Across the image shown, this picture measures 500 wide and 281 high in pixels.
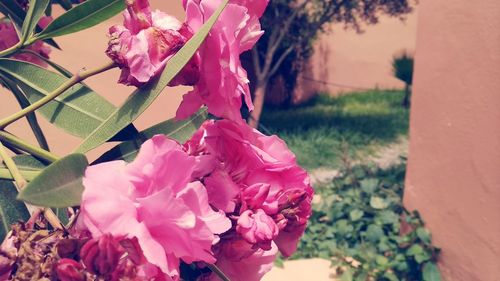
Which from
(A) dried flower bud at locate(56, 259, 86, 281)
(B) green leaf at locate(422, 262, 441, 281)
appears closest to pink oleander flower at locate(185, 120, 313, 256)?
(A) dried flower bud at locate(56, 259, 86, 281)

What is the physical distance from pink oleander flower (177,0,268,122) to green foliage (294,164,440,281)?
1965mm

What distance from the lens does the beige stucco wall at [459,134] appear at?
1.86 m

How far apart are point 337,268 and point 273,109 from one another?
591 centimetres

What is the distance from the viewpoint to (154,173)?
34cm

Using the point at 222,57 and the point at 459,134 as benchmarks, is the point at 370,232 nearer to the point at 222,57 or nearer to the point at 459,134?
the point at 459,134

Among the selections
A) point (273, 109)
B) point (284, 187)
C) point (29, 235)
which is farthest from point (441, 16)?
point (273, 109)

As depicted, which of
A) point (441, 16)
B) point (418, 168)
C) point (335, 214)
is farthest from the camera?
point (335, 214)

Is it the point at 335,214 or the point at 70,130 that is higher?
the point at 70,130

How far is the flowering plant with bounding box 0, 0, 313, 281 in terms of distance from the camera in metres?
0.33

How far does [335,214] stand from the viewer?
2910mm

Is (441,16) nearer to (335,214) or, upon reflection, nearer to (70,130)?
(335,214)

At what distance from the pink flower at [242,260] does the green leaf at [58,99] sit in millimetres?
153

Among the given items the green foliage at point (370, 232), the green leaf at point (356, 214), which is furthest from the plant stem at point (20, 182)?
the green leaf at point (356, 214)

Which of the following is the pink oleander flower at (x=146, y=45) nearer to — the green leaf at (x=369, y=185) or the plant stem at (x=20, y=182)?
the plant stem at (x=20, y=182)
